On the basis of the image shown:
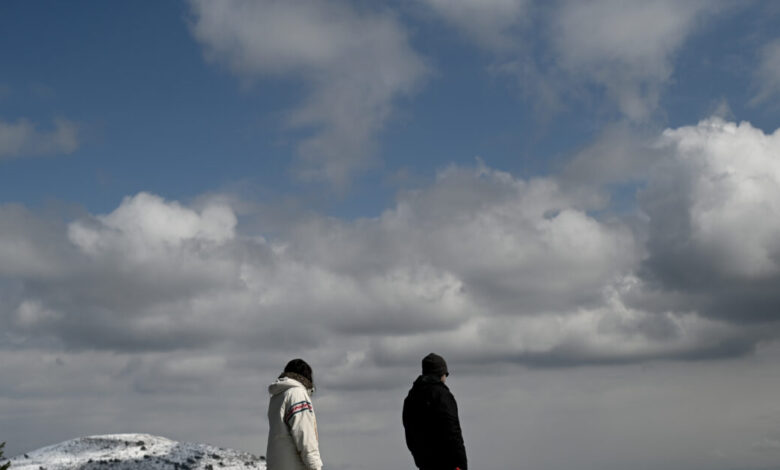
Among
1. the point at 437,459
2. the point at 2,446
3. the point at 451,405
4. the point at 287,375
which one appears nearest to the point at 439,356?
Result: the point at 451,405

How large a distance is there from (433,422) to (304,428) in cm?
176

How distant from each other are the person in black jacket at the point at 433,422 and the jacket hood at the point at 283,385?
1510mm

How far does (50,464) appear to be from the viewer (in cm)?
2398

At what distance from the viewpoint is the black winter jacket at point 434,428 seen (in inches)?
387

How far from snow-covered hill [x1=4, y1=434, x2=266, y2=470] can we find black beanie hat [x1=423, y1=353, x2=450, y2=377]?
1597 cm

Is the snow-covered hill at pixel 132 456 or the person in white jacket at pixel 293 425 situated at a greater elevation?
the snow-covered hill at pixel 132 456

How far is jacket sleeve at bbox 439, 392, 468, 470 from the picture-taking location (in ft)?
32.0

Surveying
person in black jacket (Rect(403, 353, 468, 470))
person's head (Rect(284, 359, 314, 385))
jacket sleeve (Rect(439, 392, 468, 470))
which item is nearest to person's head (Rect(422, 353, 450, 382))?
person in black jacket (Rect(403, 353, 468, 470))

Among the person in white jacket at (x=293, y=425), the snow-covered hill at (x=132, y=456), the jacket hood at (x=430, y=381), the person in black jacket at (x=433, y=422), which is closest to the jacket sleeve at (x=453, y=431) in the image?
the person in black jacket at (x=433, y=422)

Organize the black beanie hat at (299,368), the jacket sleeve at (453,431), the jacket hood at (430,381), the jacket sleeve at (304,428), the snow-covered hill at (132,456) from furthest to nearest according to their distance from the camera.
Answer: the snow-covered hill at (132,456), the jacket hood at (430,381), the jacket sleeve at (453,431), the black beanie hat at (299,368), the jacket sleeve at (304,428)

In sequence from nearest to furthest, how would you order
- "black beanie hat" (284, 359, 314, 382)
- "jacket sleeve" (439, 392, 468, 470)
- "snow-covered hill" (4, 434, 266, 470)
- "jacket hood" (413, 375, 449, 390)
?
"black beanie hat" (284, 359, 314, 382)
"jacket sleeve" (439, 392, 468, 470)
"jacket hood" (413, 375, 449, 390)
"snow-covered hill" (4, 434, 266, 470)

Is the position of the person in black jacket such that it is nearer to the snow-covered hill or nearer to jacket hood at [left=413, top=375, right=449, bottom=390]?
jacket hood at [left=413, top=375, right=449, bottom=390]

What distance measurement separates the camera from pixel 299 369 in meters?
9.60

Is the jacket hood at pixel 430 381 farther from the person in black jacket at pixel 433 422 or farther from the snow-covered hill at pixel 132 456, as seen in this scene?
the snow-covered hill at pixel 132 456
